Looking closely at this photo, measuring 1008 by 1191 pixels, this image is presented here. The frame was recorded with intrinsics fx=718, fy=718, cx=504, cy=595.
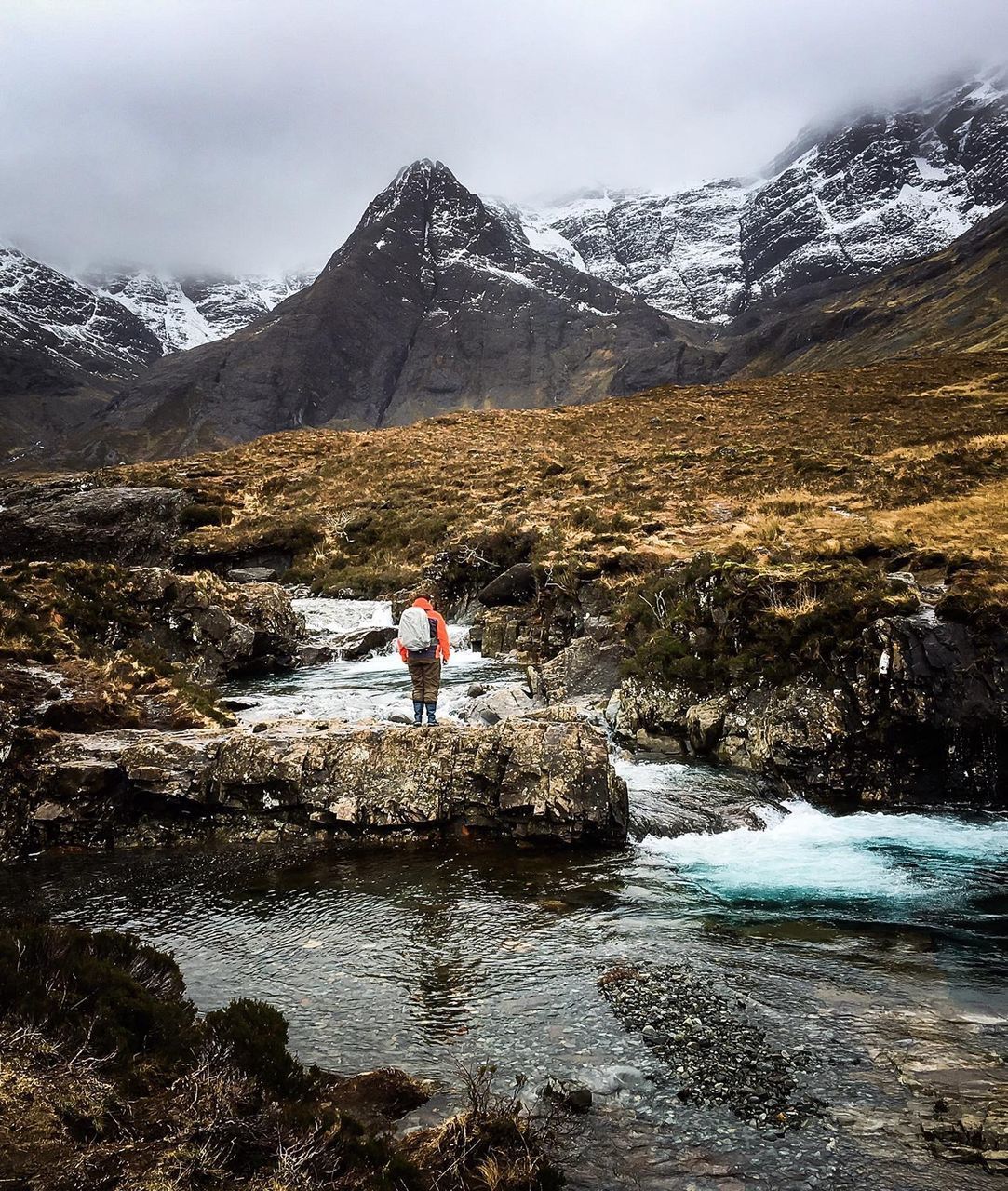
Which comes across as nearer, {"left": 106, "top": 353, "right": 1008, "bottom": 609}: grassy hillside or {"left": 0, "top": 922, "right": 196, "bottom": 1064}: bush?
{"left": 0, "top": 922, "right": 196, "bottom": 1064}: bush

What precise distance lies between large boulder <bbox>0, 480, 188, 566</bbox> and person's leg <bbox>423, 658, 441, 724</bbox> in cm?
2743

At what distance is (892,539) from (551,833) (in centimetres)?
1381

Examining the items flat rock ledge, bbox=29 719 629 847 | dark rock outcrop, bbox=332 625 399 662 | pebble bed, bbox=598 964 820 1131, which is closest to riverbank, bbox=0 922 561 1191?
pebble bed, bbox=598 964 820 1131

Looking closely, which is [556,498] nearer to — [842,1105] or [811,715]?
[811,715]

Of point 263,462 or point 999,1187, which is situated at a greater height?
point 263,462

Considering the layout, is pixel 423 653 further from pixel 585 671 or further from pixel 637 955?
pixel 637 955

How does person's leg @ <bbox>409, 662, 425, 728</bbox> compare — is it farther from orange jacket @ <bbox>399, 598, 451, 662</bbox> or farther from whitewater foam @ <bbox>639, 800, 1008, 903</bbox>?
whitewater foam @ <bbox>639, 800, 1008, 903</bbox>

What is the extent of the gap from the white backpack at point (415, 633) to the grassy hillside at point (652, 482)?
9446mm

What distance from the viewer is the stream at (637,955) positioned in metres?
5.08

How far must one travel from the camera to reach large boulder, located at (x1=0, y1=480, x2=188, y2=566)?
37.2 m

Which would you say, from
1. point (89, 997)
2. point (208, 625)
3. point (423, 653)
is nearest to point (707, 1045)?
point (89, 997)

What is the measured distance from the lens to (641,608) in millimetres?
19812

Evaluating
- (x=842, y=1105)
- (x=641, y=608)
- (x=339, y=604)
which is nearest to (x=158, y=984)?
(x=842, y=1105)

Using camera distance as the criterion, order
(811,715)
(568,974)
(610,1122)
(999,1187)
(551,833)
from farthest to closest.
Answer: (811,715) → (551,833) → (568,974) → (610,1122) → (999,1187)
